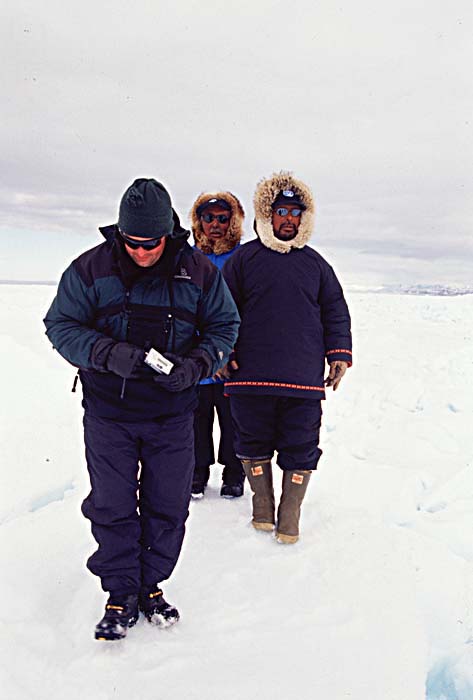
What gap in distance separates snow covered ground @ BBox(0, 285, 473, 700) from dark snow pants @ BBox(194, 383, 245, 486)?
189 millimetres

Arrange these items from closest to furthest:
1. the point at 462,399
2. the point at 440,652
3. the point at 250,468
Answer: the point at 440,652 → the point at 250,468 → the point at 462,399

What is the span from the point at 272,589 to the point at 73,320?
5.44 ft

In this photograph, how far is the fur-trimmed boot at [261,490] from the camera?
330cm

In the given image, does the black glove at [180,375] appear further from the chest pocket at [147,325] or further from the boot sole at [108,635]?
the boot sole at [108,635]

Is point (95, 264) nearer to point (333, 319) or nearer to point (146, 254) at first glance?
point (146, 254)

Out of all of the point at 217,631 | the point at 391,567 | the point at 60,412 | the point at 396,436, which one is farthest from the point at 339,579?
the point at 60,412

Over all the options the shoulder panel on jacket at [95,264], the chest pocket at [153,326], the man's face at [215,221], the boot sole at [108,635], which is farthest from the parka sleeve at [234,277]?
the boot sole at [108,635]

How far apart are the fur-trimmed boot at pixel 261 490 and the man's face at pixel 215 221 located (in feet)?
5.15

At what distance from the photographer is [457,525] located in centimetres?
354

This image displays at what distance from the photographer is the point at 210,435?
12.5 feet

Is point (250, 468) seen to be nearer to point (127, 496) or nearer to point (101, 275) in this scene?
point (127, 496)

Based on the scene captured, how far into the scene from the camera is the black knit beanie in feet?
6.84

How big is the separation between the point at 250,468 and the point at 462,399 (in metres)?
3.88

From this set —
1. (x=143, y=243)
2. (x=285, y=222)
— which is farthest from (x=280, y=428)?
(x=143, y=243)
